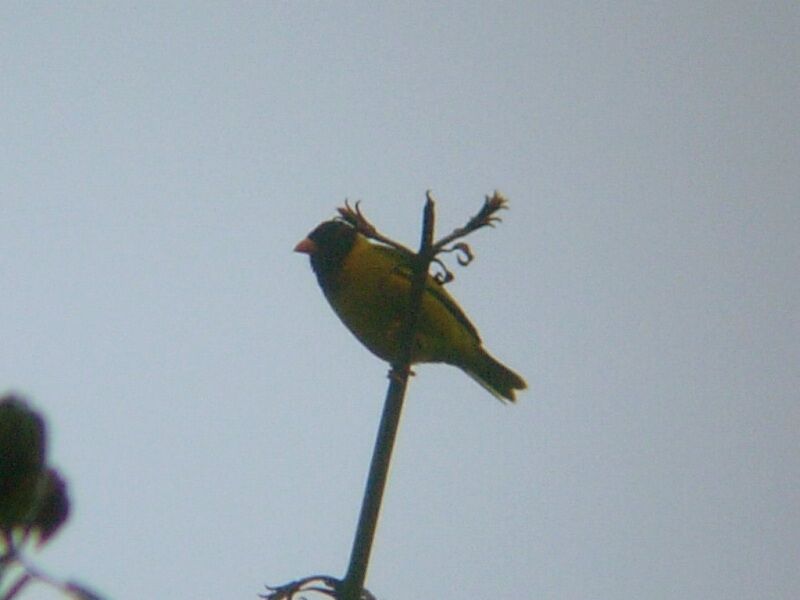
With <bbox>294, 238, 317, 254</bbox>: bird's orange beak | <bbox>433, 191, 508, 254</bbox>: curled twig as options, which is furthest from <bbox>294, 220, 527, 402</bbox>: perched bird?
<bbox>433, 191, 508, 254</bbox>: curled twig

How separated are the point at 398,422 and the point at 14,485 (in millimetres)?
494

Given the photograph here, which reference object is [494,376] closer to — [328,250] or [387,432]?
Result: [328,250]

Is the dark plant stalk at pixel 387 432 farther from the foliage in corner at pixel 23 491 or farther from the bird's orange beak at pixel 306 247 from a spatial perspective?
the bird's orange beak at pixel 306 247

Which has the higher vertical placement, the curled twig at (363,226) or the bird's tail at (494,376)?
the bird's tail at (494,376)

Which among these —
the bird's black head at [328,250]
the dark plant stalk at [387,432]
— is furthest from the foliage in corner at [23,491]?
the bird's black head at [328,250]

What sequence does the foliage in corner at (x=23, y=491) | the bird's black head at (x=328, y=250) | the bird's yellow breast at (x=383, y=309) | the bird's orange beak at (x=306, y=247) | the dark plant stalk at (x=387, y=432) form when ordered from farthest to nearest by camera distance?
1. the bird's orange beak at (x=306, y=247)
2. the bird's black head at (x=328, y=250)
3. the bird's yellow breast at (x=383, y=309)
4. the dark plant stalk at (x=387, y=432)
5. the foliage in corner at (x=23, y=491)

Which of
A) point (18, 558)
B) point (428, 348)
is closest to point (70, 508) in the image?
point (18, 558)

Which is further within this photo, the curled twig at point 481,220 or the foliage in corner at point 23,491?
the curled twig at point 481,220

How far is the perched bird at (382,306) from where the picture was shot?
4.48 metres

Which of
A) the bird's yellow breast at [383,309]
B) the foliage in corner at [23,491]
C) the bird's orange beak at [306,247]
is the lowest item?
the foliage in corner at [23,491]

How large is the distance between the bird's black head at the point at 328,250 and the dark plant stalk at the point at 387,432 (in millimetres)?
3728

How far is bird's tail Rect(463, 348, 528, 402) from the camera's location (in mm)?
5191

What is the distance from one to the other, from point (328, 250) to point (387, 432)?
415 cm

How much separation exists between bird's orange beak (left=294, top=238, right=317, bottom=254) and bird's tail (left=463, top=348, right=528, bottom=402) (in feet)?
3.41
